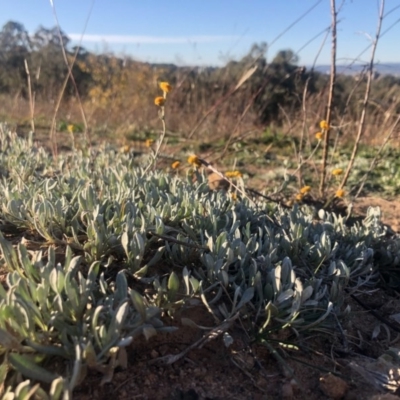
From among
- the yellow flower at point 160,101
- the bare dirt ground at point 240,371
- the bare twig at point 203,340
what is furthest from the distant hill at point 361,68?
Answer: the bare twig at point 203,340

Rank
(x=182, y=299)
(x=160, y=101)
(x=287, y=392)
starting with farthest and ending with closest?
(x=160, y=101) → (x=182, y=299) → (x=287, y=392)

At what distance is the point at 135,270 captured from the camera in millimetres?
2146

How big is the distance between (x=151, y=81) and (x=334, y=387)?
13.1 meters

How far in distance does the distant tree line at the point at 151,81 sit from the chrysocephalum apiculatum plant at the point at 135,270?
26.0ft

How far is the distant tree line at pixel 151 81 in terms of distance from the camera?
12.2 m

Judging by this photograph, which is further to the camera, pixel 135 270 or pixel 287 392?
pixel 135 270

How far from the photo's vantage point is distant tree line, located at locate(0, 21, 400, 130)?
12211 millimetres

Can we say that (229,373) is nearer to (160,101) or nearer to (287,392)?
(287,392)

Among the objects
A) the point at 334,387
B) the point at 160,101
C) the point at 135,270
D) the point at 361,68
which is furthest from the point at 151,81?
the point at 334,387

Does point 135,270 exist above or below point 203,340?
above

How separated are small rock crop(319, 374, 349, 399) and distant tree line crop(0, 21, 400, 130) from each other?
8868 millimetres

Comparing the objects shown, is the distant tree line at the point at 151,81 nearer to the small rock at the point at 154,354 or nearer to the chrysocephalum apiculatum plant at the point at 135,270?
the chrysocephalum apiculatum plant at the point at 135,270

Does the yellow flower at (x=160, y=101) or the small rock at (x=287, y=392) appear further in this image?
the yellow flower at (x=160, y=101)

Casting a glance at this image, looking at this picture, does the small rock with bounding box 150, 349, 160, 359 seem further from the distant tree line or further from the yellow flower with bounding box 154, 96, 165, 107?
the distant tree line
